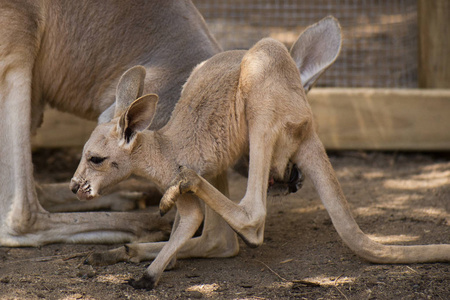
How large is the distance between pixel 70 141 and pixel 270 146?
234cm

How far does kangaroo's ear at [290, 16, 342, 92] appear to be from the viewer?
10.5 ft

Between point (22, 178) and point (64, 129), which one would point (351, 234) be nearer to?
point (22, 178)

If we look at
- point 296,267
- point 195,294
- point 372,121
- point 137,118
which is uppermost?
point 137,118

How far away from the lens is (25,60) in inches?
126

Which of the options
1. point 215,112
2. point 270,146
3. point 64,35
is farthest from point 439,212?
point 64,35

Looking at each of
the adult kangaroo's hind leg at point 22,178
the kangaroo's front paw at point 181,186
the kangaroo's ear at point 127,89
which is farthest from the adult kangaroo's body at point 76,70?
the kangaroo's front paw at point 181,186

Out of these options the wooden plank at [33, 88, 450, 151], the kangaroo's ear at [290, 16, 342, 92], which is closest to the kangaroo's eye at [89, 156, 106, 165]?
the kangaroo's ear at [290, 16, 342, 92]

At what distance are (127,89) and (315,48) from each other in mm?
1089

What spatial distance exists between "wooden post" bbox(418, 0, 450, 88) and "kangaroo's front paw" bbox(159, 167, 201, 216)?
108 inches

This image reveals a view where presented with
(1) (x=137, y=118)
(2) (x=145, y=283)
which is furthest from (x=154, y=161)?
(2) (x=145, y=283)

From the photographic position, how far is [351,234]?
2.69m

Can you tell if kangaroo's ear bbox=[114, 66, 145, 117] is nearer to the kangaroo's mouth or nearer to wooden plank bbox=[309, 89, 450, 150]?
the kangaroo's mouth

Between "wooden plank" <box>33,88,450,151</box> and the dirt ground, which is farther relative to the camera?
"wooden plank" <box>33,88,450,151</box>

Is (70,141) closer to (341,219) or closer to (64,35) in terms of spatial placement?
(64,35)
